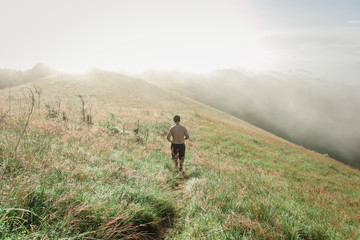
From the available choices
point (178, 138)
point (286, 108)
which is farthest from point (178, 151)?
point (286, 108)

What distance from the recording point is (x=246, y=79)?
16100cm

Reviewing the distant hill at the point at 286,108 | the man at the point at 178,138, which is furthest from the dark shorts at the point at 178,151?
the distant hill at the point at 286,108

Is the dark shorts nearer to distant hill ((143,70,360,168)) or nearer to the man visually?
the man

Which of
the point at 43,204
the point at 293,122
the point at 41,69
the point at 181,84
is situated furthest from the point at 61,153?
the point at 293,122

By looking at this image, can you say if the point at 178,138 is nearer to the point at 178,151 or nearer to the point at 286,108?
the point at 178,151

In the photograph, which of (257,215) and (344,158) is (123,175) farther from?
(344,158)

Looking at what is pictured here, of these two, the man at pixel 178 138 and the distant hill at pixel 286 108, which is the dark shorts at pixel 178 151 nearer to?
the man at pixel 178 138

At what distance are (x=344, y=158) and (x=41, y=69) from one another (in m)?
144

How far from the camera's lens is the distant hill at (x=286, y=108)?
98.9 meters

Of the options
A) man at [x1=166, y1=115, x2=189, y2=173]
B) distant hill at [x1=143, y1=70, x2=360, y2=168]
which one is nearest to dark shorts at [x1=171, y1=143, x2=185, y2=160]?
man at [x1=166, y1=115, x2=189, y2=173]

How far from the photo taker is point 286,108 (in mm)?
128250

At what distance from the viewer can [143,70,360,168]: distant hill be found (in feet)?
325

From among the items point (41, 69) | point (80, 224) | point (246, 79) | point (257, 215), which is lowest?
point (257, 215)

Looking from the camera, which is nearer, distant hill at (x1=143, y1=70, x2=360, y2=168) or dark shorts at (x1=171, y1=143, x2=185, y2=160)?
dark shorts at (x1=171, y1=143, x2=185, y2=160)
